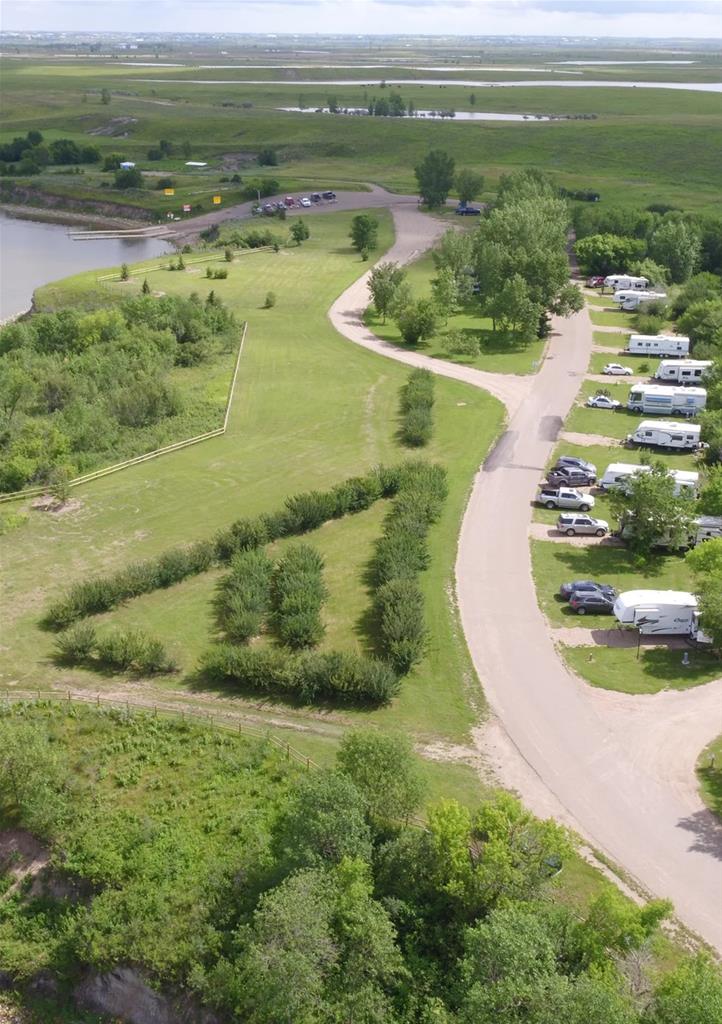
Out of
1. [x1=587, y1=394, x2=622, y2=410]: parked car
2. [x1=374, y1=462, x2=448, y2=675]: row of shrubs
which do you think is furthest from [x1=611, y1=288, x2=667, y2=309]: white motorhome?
[x1=374, y1=462, x2=448, y2=675]: row of shrubs

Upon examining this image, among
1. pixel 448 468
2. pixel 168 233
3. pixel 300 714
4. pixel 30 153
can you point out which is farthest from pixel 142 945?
pixel 30 153

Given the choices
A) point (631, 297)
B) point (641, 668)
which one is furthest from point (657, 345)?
point (641, 668)

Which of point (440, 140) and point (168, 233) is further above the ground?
point (440, 140)

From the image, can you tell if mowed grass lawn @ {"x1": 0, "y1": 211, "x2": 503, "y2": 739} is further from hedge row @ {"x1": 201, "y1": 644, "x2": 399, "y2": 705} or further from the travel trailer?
the travel trailer

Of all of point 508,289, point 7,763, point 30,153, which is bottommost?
point 7,763

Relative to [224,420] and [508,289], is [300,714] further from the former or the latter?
[508,289]

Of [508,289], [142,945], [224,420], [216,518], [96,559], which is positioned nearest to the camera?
[142,945]

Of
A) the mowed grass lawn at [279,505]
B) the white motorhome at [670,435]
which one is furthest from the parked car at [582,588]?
the white motorhome at [670,435]

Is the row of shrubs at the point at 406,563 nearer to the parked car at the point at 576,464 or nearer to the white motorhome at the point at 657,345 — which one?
the parked car at the point at 576,464
